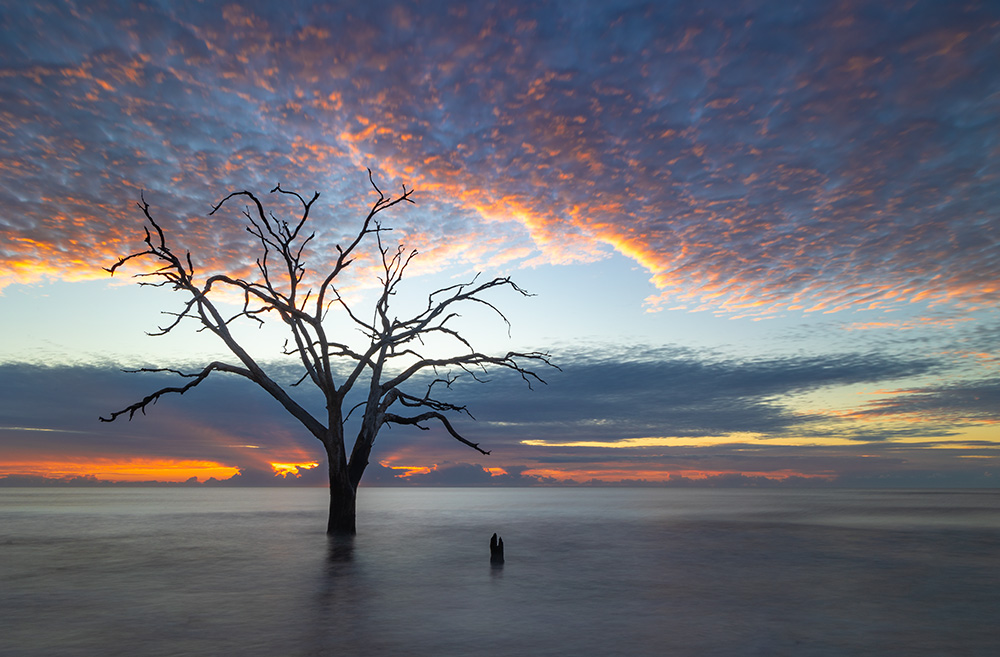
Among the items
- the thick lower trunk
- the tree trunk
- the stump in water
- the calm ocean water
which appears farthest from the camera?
the thick lower trunk

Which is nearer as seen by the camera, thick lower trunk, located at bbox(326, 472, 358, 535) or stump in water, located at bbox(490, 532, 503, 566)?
stump in water, located at bbox(490, 532, 503, 566)

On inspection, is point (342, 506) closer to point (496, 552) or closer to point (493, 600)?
point (496, 552)

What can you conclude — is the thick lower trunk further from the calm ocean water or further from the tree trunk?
the calm ocean water

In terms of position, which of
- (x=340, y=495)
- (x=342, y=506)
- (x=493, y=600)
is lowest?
(x=493, y=600)

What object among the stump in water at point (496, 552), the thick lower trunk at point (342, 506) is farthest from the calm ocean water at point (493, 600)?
the thick lower trunk at point (342, 506)


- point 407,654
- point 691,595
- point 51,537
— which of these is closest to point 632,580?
point 691,595

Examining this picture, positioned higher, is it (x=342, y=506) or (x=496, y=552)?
(x=342, y=506)

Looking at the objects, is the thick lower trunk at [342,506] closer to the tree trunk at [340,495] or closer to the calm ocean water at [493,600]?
the tree trunk at [340,495]

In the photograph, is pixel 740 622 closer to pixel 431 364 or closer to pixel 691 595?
pixel 691 595

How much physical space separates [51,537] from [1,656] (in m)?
29.7

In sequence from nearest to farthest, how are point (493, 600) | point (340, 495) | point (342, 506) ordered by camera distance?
point (493, 600) → point (340, 495) → point (342, 506)

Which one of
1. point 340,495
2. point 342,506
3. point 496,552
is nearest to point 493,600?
point 496,552

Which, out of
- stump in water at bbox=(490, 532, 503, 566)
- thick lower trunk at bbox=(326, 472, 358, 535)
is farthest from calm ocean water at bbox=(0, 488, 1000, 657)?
thick lower trunk at bbox=(326, 472, 358, 535)

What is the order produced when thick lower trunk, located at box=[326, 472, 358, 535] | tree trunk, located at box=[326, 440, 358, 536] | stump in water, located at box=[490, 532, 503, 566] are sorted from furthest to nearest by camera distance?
thick lower trunk, located at box=[326, 472, 358, 535]
tree trunk, located at box=[326, 440, 358, 536]
stump in water, located at box=[490, 532, 503, 566]
